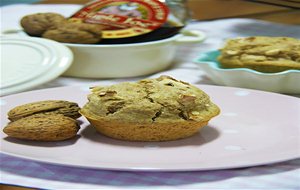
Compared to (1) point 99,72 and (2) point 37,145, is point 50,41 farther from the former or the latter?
(2) point 37,145

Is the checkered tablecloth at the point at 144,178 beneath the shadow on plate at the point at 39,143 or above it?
beneath

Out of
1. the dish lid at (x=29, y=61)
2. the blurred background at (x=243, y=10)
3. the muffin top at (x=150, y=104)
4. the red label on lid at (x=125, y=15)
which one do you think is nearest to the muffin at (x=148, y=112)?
the muffin top at (x=150, y=104)

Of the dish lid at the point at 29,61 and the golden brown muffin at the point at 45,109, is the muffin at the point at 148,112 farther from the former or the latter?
the dish lid at the point at 29,61

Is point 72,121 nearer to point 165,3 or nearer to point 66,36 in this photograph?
point 66,36

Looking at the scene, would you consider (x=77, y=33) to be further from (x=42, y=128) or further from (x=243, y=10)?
(x=243, y=10)

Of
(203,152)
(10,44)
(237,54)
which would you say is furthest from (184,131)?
(10,44)

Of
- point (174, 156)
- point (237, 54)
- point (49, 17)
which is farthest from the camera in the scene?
point (49, 17)

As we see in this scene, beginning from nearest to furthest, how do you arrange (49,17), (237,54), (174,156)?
(174,156) → (237,54) → (49,17)

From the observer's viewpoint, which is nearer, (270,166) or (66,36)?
(270,166)
